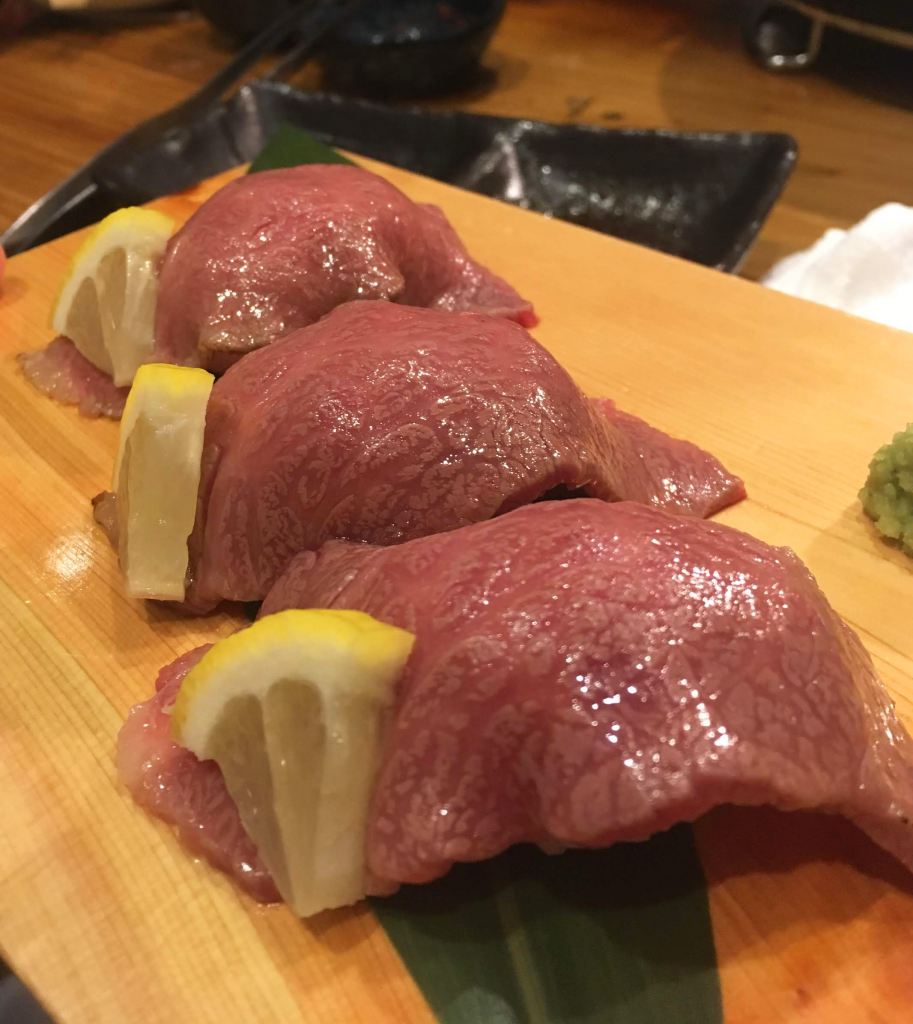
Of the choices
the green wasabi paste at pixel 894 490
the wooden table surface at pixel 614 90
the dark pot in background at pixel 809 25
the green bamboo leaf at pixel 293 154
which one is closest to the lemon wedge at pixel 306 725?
the green wasabi paste at pixel 894 490

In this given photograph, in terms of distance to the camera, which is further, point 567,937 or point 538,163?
point 538,163

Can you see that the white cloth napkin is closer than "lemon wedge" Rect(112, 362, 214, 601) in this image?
No

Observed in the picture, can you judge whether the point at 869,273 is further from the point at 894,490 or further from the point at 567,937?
the point at 567,937

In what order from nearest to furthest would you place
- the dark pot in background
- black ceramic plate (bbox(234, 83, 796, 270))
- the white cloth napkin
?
the white cloth napkin
black ceramic plate (bbox(234, 83, 796, 270))
the dark pot in background

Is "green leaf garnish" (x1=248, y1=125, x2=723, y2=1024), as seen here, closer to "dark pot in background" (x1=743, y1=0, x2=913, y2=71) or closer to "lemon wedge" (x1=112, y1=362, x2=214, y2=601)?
"lemon wedge" (x1=112, y1=362, x2=214, y2=601)

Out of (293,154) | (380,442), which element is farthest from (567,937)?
(293,154)

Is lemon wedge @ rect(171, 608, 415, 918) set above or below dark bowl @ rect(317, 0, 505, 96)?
below

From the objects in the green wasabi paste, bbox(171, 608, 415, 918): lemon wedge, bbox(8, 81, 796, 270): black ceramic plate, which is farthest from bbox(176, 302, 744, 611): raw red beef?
bbox(8, 81, 796, 270): black ceramic plate
